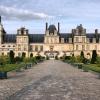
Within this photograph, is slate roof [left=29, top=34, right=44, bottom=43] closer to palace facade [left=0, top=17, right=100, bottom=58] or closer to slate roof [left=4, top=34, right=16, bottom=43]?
palace facade [left=0, top=17, right=100, bottom=58]

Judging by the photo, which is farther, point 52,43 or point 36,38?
point 36,38

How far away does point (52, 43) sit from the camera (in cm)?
11794

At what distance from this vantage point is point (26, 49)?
384ft

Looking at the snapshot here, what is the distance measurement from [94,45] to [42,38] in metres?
15.8

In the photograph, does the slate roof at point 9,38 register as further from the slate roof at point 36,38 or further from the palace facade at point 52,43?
the slate roof at point 36,38

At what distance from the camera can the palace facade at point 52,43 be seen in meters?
116

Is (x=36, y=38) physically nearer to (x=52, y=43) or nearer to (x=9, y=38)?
(x=52, y=43)

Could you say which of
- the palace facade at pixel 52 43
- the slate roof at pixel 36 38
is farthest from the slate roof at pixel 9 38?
the slate roof at pixel 36 38

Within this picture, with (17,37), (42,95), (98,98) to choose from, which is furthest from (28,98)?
(17,37)

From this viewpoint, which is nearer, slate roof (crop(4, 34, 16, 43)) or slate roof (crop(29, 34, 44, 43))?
slate roof (crop(4, 34, 16, 43))

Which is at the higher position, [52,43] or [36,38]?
[36,38]

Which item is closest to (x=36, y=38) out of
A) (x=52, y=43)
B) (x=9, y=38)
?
(x=52, y=43)

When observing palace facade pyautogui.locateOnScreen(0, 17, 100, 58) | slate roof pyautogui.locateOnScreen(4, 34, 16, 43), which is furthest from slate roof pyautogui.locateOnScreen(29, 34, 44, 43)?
slate roof pyautogui.locateOnScreen(4, 34, 16, 43)

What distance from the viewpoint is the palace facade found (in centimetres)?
11650
